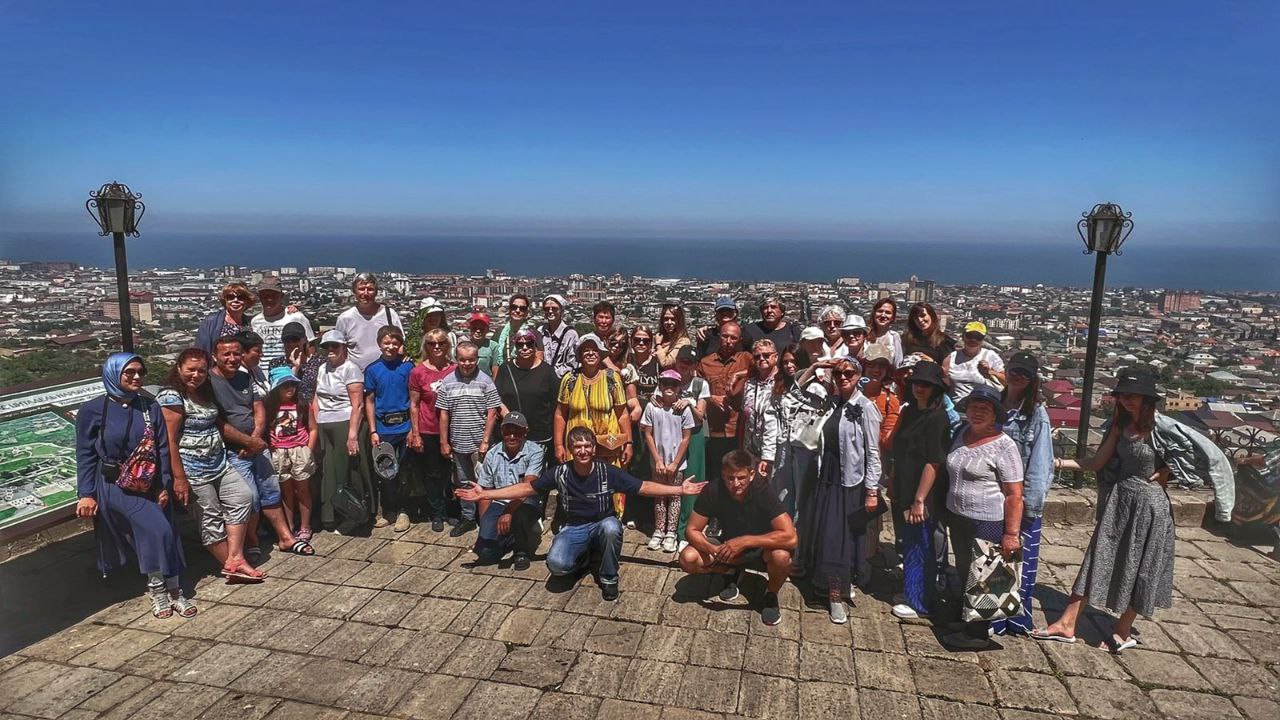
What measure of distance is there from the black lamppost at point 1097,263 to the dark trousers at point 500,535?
16.3 feet

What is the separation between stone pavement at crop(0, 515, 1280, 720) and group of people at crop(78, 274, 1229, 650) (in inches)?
9.2

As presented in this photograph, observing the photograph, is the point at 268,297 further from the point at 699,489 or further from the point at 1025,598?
the point at 1025,598

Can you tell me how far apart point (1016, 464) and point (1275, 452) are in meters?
3.36

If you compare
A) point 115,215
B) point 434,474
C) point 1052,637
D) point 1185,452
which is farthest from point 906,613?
point 115,215

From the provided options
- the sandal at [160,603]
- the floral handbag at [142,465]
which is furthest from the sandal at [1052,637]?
the floral handbag at [142,465]

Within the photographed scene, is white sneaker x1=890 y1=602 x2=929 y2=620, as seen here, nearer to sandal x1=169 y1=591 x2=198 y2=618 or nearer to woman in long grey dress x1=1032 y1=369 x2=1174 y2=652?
woman in long grey dress x1=1032 y1=369 x2=1174 y2=652

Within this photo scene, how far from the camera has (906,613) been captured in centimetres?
437

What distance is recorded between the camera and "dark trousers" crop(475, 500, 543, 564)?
5.15m

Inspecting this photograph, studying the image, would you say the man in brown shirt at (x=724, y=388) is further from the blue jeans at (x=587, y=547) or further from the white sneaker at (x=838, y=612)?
the white sneaker at (x=838, y=612)

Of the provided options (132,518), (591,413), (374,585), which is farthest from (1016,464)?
(132,518)

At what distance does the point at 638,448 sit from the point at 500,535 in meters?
1.27

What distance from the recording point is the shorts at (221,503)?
4.69m

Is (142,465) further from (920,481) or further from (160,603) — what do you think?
(920,481)

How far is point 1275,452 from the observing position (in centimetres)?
553
